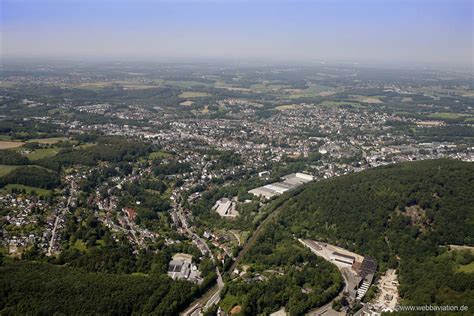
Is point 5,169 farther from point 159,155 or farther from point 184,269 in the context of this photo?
point 184,269

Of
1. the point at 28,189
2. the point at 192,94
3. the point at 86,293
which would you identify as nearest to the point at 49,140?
the point at 28,189

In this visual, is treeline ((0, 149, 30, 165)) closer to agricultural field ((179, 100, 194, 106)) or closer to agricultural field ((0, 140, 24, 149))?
agricultural field ((0, 140, 24, 149))

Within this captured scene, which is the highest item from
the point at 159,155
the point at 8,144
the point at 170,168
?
the point at 8,144

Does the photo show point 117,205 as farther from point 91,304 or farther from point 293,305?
point 293,305

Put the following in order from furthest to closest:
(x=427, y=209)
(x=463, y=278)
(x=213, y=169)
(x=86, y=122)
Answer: (x=86, y=122), (x=213, y=169), (x=427, y=209), (x=463, y=278)

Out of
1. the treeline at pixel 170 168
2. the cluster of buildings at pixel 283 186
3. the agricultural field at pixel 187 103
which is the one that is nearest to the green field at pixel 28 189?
the treeline at pixel 170 168

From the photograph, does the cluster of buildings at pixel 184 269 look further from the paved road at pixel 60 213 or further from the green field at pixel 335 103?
the green field at pixel 335 103

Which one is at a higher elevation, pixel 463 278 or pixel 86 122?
pixel 86 122

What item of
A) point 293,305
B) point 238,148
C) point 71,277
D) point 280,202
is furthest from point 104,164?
point 293,305
